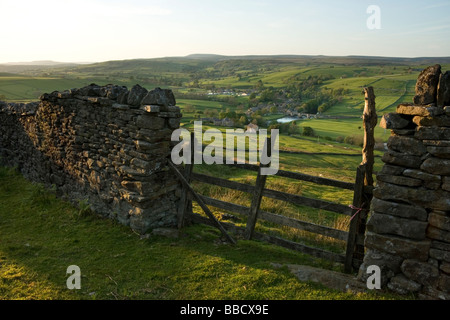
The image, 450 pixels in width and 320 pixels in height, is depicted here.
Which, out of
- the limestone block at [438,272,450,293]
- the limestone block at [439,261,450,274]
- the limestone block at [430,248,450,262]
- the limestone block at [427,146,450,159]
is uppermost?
the limestone block at [427,146,450,159]

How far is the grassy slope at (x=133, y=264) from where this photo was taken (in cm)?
523

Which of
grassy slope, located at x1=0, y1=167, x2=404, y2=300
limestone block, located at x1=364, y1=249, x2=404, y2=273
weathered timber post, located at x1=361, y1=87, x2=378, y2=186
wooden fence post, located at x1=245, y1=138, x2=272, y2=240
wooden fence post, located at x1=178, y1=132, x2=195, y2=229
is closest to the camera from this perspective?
limestone block, located at x1=364, y1=249, x2=404, y2=273

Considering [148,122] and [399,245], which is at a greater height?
[148,122]

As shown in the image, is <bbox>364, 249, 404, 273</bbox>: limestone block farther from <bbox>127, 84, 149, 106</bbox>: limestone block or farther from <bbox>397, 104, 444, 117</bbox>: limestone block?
<bbox>127, 84, 149, 106</bbox>: limestone block

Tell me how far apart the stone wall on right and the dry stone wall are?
4.76m

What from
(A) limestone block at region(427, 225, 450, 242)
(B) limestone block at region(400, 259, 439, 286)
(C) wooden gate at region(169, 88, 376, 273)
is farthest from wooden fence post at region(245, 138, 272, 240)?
(A) limestone block at region(427, 225, 450, 242)

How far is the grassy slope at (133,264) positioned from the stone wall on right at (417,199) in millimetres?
639

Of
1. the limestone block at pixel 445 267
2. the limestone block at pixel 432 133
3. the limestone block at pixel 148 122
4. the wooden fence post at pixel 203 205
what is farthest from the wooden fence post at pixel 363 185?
the limestone block at pixel 148 122

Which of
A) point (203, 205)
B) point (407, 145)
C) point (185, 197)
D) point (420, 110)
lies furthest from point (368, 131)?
point (185, 197)

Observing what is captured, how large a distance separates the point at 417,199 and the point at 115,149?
668 centimetres

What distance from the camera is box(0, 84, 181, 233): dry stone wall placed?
23.5 feet

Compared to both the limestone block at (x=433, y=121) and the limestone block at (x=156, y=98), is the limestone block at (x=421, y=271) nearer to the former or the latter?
the limestone block at (x=433, y=121)

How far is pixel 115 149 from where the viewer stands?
7789 millimetres

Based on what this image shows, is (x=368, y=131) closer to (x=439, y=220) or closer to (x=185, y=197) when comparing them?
(x=439, y=220)
